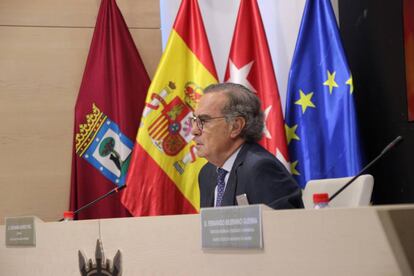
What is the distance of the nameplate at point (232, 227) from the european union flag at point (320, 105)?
2.40 m

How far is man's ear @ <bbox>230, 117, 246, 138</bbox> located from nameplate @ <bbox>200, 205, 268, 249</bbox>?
134 centimetres

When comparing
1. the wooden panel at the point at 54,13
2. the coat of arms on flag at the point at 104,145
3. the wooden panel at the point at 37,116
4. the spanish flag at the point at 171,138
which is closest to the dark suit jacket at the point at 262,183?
the spanish flag at the point at 171,138

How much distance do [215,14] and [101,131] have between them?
3.84 feet

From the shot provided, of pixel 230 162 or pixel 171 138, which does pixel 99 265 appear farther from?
pixel 171 138

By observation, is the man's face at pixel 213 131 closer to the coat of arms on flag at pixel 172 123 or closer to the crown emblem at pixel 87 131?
the coat of arms on flag at pixel 172 123

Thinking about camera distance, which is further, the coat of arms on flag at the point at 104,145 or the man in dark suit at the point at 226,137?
the coat of arms on flag at the point at 104,145

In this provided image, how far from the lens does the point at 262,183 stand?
2551 mm

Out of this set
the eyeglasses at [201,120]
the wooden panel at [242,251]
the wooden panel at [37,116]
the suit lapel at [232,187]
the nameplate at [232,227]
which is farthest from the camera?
the wooden panel at [37,116]

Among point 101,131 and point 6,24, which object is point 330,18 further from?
point 6,24

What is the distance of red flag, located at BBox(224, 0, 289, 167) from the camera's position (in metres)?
4.12

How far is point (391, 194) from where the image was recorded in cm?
382

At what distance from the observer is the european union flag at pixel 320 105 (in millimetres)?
3928

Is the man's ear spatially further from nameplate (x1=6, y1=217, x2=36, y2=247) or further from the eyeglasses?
nameplate (x1=6, y1=217, x2=36, y2=247)

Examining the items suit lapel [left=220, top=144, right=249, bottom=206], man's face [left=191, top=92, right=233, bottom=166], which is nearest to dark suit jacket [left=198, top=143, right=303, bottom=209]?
suit lapel [left=220, top=144, right=249, bottom=206]
